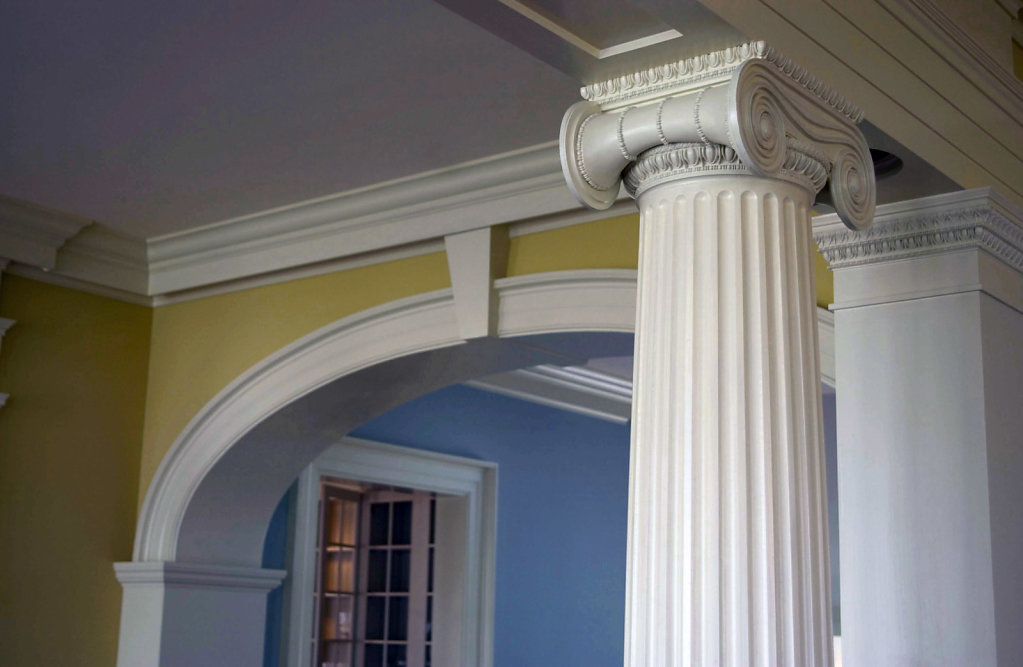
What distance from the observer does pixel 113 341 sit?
5.53 m

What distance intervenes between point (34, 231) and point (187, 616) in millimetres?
1840

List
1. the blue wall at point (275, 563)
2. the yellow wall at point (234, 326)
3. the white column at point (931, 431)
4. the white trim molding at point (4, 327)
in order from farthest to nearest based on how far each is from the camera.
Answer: the blue wall at point (275, 563) < the white trim molding at point (4, 327) < the yellow wall at point (234, 326) < the white column at point (931, 431)

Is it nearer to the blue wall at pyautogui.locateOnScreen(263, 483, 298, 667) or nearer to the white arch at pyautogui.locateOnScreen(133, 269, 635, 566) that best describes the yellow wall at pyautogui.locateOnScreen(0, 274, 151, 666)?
the white arch at pyautogui.locateOnScreen(133, 269, 635, 566)

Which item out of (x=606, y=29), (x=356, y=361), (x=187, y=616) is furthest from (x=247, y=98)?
(x=187, y=616)

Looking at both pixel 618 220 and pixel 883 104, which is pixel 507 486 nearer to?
pixel 618 220

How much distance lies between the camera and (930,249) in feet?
9.40

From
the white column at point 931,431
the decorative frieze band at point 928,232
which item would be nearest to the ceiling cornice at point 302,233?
the decorative frieze band at point 928,232

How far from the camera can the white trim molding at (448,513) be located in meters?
6.04

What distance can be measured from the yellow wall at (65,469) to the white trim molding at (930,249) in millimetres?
3690

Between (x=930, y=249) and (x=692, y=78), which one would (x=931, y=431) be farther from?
(x=692, y=78)

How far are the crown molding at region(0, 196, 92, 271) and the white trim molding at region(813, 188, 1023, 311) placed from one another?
3412mm

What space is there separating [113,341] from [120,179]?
1.18 metres

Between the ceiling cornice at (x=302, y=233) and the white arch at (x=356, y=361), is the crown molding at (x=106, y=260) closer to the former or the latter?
the ceiling cornice at (x=302, y=233)

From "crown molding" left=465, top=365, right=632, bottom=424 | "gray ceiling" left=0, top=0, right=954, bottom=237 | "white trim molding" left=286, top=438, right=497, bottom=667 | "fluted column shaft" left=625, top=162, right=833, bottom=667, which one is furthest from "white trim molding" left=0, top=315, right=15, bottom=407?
"fluted column shaft" left=625, top=162, right=833, bottom=667
